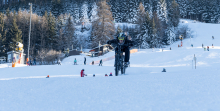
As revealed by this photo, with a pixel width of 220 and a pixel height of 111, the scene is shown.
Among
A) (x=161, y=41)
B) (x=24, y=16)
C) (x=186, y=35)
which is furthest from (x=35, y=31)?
(x=186, y=35)

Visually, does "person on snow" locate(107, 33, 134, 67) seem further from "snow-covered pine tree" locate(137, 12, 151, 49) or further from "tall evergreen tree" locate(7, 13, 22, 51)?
"snow-covered pine tree" locate(137, 12, 151, 49)

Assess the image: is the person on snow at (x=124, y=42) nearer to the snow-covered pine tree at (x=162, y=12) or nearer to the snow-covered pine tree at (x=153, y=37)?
the snow-covered pine tree at (x=153, y=37)

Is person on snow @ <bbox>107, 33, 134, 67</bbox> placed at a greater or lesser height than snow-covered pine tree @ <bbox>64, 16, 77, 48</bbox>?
lesser

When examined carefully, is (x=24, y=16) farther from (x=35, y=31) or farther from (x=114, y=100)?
(x=114, y=100)

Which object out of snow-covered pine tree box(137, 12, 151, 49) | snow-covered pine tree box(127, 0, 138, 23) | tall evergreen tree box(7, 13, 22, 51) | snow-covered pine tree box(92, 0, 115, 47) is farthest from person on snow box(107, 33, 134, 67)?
snow-covered pine tree box(127, 0, 138, 23)

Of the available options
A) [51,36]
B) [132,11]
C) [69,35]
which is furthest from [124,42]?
[132,11]

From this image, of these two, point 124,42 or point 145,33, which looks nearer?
point 124,42

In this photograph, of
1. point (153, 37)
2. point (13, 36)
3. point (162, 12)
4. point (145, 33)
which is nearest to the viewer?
point (13, 36)

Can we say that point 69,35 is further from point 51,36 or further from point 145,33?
point 145,33

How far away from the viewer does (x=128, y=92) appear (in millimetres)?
5359

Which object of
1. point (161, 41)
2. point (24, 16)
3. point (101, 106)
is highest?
point (24, 16)

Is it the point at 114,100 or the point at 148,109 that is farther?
the point at 114,100

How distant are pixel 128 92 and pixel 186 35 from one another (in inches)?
2853

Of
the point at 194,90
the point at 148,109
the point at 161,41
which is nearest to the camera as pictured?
the point at 148,109
